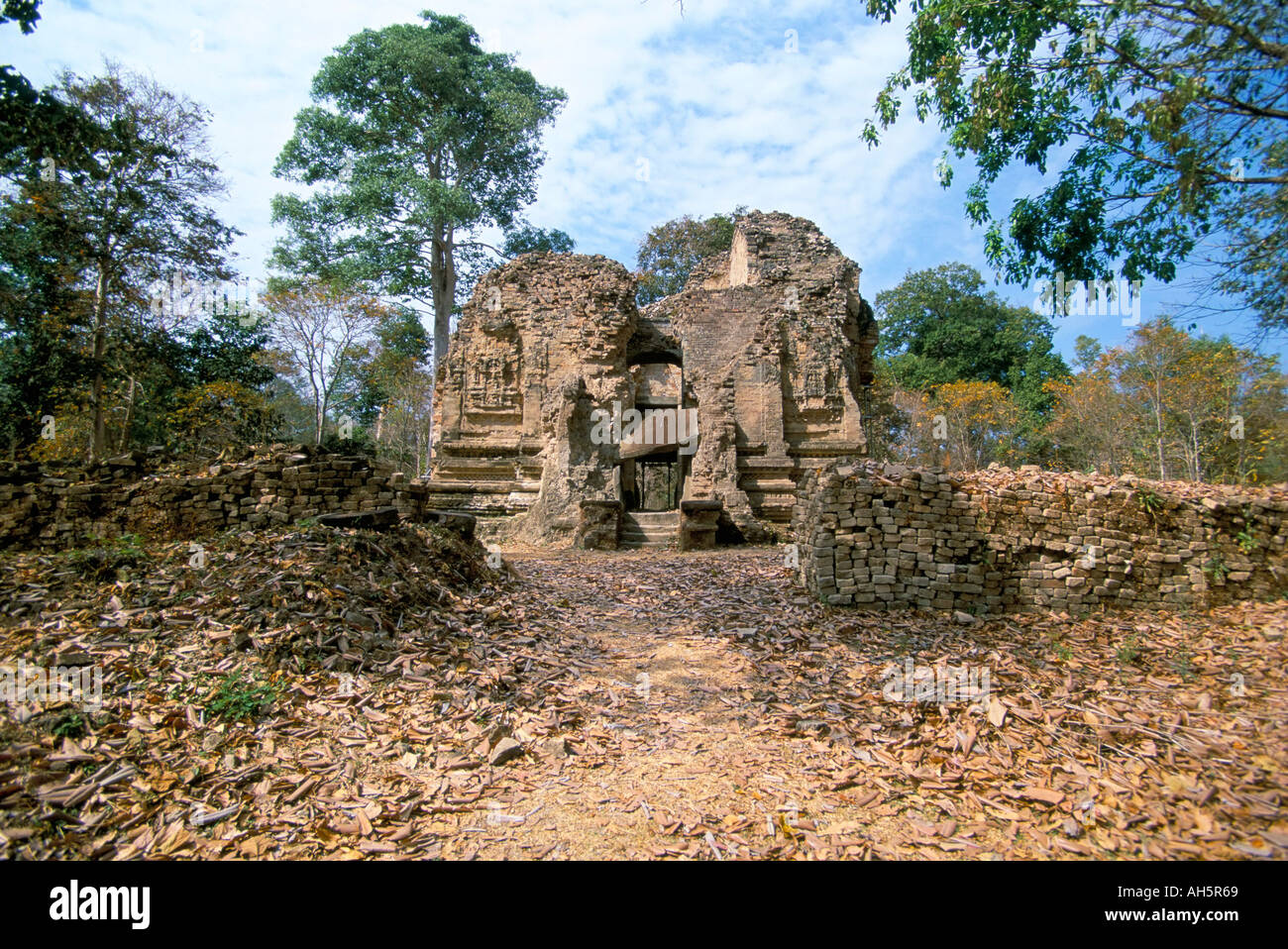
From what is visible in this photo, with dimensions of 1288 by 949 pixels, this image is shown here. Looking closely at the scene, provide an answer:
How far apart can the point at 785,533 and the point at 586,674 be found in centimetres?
922

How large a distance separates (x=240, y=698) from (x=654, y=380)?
14.1 m

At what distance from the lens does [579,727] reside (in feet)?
13.9

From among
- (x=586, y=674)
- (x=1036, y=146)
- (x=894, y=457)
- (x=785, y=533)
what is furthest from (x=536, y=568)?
(x=894, y=457)

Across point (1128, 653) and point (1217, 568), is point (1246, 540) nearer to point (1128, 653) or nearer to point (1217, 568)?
point (1217, 568)

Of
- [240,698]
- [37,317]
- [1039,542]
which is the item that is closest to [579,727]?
[240,698]

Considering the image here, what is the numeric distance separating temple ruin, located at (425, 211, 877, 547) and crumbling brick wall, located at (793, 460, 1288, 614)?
7.26 meters

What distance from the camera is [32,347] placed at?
13.5 m

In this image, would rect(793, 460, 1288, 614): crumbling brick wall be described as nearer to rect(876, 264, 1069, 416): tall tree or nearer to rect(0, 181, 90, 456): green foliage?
rect(0, 181, 90, 456): green foliage

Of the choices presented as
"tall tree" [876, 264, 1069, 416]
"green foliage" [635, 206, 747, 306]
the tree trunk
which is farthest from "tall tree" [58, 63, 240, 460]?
"tall tree" [876, 264, 1069, 416]

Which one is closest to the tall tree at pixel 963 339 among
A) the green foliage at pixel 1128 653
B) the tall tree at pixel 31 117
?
the green foliage at pixel 1128 653

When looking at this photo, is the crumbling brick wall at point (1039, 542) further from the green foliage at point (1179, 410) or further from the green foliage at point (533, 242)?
the green foliage at point (533, 242)

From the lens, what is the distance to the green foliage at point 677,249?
29500 millimetres

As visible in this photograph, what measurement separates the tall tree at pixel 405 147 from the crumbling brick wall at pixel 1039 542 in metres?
19.5
